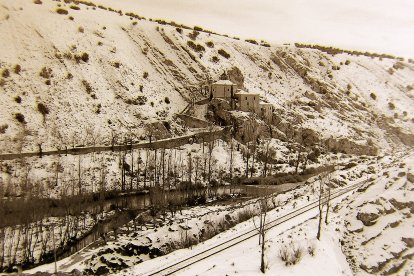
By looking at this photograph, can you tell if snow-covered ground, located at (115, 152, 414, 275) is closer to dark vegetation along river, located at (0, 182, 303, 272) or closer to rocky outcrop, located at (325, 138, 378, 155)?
dark vegetation along river, located at (0, 182, 303, 272)

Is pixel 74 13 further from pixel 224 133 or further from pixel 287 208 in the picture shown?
pixel 287 208

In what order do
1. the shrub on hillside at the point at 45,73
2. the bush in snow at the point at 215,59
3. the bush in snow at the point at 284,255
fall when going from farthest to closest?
the bush in snow at the point at 215,59
the shrub on hillside at the point at 45,73
the bush in snow at the point at 284,255

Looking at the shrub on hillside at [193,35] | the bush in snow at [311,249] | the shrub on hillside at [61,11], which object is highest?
the shrub on hillside at [61,11]

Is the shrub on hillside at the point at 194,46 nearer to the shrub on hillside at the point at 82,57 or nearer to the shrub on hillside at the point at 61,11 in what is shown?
the shrub on hillside at the point at 82,57

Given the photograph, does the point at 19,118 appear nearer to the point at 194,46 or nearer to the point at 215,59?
the point at 194,46

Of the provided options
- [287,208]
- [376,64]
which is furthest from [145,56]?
[376,64]

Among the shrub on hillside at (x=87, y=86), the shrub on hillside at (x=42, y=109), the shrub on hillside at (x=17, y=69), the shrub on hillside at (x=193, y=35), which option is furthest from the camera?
the shrub on hillside at (x=193, y=35)

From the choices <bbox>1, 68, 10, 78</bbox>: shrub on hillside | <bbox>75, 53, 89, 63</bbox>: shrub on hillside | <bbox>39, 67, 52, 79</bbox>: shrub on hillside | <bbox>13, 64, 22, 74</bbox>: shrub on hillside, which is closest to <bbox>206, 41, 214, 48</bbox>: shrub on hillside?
<bbox>75, 53, 89, 63</bbox>: shrub on hillside

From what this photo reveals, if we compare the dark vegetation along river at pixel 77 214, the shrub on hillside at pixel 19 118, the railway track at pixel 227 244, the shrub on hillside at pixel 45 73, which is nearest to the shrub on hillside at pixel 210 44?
the shrub on hillside at pixel 45 73

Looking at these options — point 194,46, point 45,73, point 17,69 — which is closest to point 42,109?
point 45,73
